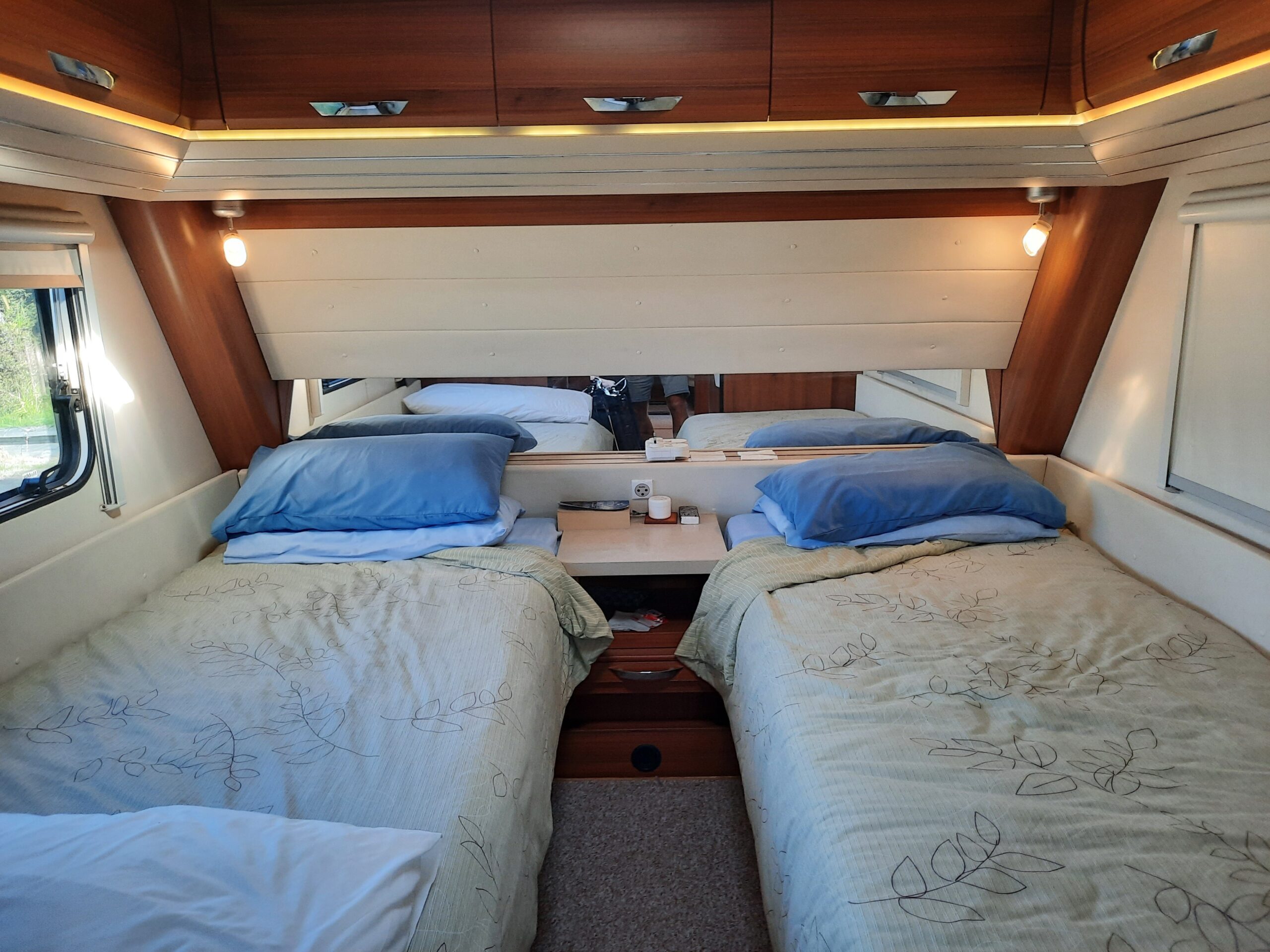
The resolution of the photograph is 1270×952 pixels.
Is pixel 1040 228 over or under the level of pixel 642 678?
over

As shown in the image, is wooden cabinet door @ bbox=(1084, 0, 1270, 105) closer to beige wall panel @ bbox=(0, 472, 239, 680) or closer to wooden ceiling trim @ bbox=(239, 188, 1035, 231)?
wooden ceiling trim @ bbox=(239, 188, 1035, 231)

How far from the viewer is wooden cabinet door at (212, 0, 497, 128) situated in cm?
189

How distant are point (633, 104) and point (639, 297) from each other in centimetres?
75

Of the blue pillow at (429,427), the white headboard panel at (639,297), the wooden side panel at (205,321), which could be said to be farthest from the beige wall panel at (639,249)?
the blue pillow at (429,427)

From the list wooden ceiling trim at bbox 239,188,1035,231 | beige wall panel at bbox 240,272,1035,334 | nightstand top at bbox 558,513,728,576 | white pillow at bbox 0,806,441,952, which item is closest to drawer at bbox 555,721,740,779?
nightstand top at bbox 558,513,728,576

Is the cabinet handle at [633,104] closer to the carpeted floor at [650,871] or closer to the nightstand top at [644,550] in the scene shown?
the nightstand top at [644,550]

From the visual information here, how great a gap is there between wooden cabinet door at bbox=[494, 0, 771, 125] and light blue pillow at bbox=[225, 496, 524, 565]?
111cm

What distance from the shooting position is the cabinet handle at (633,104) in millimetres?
1904

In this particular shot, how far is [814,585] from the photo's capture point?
7.07 ft

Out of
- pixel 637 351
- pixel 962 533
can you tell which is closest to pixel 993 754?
pixel 962 533

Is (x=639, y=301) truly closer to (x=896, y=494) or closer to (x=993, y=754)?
(x=896, y=494)

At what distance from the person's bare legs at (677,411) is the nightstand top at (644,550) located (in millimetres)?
351

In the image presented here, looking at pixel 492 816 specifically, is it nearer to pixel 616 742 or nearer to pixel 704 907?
pixel 704 907

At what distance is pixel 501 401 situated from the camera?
2.78 metres
